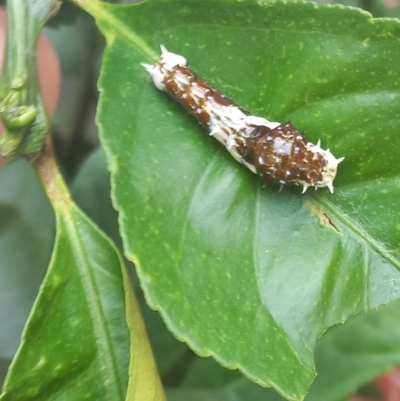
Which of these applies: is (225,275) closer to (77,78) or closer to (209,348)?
(209,348)

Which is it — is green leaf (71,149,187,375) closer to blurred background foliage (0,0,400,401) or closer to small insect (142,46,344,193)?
blurred background foliage (0,0,400,401)

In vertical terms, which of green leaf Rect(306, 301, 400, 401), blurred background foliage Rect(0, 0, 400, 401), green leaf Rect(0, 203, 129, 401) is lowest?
green leaf Rect(306, 301, 400, 401)

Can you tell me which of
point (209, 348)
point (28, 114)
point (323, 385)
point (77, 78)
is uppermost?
point (28, 114)

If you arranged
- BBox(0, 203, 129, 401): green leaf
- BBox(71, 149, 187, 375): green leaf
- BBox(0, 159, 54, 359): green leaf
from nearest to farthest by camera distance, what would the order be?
BBox(0, 203, 129, 401): green leaf, BBox(0, 159, 54, 359): green leaf, BBox(71, 149, 187, 375): green leaf

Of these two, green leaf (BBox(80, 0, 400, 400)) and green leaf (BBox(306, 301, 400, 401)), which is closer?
green leaf (BBox(80, 0, 400, 400))

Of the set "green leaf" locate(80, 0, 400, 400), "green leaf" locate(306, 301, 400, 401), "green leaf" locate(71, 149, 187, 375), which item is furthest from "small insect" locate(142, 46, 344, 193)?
"green leaf" locate(306, 301, 400, 401)

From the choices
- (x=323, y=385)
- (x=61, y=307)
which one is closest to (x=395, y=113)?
(x=61, y=307)

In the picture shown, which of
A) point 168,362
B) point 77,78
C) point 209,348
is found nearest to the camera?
point 209,348

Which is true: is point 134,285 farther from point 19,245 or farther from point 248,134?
point 248,134
